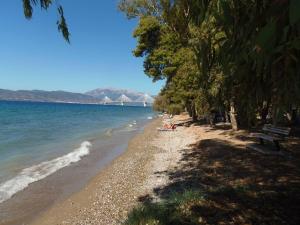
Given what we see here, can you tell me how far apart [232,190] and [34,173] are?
34.7ft

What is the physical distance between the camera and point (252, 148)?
1364cm

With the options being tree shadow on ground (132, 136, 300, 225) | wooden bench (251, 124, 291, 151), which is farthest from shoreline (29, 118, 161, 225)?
wooden bench (251, 124, 291, 151)

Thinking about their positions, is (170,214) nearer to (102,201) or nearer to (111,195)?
(102,201)

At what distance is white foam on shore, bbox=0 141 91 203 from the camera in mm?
13034

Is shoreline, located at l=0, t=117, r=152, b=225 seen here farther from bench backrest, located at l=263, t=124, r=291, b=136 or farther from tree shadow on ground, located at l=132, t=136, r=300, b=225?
bench backrest, located at l=263, t=124, r=291, b=136

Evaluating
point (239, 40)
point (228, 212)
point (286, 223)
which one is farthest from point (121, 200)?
point (239, 40)

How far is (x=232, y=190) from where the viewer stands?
8359mm

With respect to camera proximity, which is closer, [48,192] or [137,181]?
[137,181]

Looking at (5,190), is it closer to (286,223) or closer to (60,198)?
(60,198)

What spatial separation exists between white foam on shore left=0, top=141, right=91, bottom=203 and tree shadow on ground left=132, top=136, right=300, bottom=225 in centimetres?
564

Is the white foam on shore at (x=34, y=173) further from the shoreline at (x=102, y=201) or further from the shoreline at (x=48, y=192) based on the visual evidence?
the shoreline at (x=102, y=201)

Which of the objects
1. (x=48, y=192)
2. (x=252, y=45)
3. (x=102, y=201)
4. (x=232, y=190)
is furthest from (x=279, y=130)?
(x=252, y=45)

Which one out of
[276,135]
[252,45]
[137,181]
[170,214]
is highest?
[252,45]

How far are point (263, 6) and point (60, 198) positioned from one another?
10.6 metres
